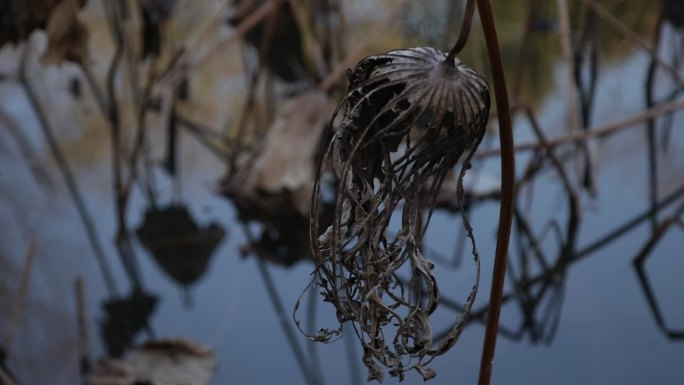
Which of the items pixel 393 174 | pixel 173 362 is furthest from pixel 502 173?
pixel 173 362

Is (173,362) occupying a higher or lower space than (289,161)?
lower

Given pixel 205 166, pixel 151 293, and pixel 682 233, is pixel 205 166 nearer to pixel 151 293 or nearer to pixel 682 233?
pixel 151 293

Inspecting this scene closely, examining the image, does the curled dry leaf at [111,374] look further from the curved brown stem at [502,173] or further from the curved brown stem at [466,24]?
the curved brown stem at [466,24]

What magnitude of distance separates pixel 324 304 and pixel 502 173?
68 centimetres

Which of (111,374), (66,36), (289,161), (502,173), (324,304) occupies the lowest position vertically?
(502,173)

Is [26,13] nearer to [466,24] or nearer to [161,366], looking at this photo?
[161,366]

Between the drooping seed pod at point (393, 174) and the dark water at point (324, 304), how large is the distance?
475 millimetres

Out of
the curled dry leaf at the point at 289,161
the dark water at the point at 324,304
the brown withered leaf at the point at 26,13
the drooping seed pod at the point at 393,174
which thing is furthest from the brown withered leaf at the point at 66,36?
the drooping seed pod at the point at 393,174

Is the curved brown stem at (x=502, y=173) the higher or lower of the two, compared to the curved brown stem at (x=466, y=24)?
lower

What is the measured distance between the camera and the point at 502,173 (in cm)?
42

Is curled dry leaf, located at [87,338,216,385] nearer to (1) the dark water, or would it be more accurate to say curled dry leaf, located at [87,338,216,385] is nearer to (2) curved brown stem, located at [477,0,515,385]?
(1) the dark water

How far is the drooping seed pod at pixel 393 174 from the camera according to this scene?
1.38 ft

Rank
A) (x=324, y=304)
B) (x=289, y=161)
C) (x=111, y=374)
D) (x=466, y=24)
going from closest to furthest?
(x=466, y=24)
(x=111, y=374)
(x=324, y=304)
(x=289, y=161)

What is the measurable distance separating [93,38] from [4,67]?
0.70 feet
